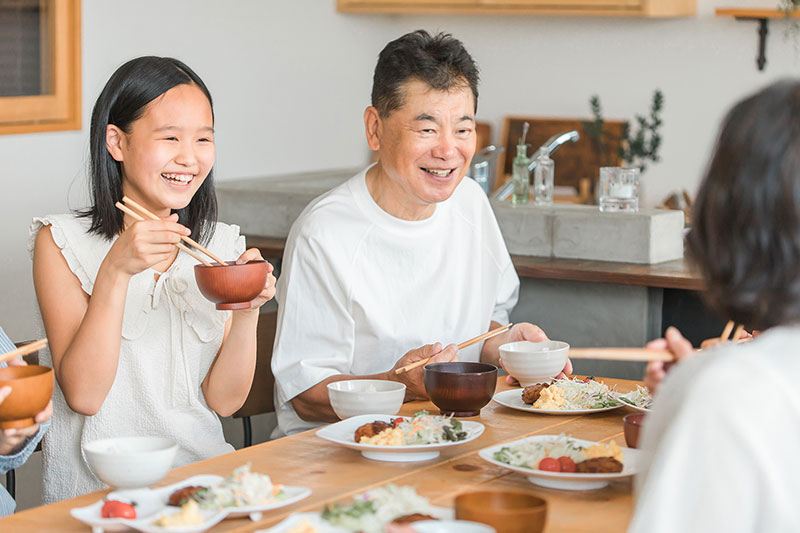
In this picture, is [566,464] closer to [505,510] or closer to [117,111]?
[505,510]

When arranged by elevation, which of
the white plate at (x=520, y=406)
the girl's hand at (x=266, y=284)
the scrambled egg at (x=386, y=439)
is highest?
the girl's hand at (x=266, y=284)

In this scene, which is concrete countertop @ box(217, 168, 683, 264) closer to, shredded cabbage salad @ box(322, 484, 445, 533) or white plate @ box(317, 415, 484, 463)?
white plate @ box(317, 415, 484, 463)

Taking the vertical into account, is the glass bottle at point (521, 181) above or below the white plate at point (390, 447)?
above

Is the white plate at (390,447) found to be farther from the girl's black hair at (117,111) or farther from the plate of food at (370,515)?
the girl's black hair at (117,111)

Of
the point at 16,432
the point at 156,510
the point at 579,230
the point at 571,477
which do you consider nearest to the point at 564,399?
the point at 571,477

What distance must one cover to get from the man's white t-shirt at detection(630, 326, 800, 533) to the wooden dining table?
1.26ft

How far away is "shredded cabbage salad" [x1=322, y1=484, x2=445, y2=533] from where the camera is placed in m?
1.26

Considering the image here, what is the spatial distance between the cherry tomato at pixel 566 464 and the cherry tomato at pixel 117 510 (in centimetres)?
59

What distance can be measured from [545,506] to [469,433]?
46 cm

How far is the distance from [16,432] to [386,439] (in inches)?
20.9

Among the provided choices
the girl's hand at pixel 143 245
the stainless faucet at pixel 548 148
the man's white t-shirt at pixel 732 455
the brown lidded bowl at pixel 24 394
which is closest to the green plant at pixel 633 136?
the stainless faucet at pixel 548 148

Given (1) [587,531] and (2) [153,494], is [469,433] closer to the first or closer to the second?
(1) [587,531]

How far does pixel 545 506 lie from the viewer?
1208 mm

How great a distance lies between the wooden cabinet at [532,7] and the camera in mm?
4504
